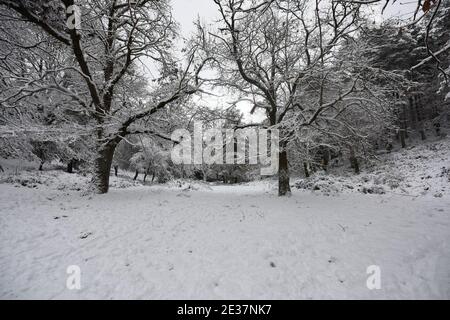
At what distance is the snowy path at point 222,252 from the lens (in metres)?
3.51

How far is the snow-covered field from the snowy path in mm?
21

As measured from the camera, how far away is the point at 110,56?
10.3 meters

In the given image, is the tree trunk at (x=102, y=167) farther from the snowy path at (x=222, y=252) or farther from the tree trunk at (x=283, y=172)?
the tree trunk at (x=283, y=172)

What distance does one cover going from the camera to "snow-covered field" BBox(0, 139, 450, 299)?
350cm

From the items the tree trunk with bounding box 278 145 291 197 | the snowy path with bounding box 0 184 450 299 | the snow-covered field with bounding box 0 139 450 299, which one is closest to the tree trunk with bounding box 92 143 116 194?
the snow-covered field with bounding box 0 139 450 299

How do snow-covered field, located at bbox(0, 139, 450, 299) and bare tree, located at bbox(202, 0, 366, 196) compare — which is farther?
bare tree, located at bbox(202, 0, 366, 196)

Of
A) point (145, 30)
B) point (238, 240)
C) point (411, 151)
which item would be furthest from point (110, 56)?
point (411, 151)

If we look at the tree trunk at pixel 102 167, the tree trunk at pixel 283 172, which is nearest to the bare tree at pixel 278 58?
the tree trunk at pixel 283 172

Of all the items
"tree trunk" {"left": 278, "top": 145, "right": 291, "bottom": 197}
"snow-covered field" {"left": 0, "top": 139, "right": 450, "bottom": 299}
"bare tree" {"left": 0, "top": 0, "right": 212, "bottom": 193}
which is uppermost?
"bare tree" {"left": 0, "top": 0, "right": 212, "bottom": 193}

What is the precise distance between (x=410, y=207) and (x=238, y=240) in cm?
674

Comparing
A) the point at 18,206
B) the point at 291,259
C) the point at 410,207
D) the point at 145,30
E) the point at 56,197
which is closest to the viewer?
the point at 291,259

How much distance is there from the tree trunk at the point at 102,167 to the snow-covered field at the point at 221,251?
7.90 feet

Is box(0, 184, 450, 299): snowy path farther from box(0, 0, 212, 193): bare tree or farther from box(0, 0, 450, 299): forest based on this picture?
box(0, 0, 212, 193): bare tree
